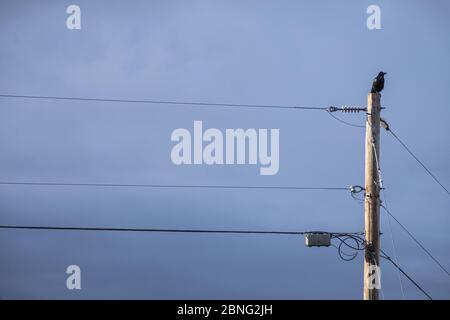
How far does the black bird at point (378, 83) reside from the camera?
18.1 m

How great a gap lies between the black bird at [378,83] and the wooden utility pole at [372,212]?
66 cm

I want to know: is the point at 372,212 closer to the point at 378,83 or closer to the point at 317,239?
the point at 317,239

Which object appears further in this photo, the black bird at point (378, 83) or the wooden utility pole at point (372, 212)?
the black bird at point (378, 83)

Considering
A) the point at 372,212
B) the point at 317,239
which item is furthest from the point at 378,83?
the point at 317,239

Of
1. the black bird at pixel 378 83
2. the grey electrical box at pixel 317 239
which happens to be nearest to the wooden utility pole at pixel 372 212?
the black bird at pixel 378 83

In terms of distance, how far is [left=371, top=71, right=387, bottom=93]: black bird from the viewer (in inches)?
712

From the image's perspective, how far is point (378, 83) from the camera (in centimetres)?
1812

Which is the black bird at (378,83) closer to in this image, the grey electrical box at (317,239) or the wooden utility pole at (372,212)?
the wooden utility pole at (372,212)

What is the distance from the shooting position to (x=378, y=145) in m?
18.0
